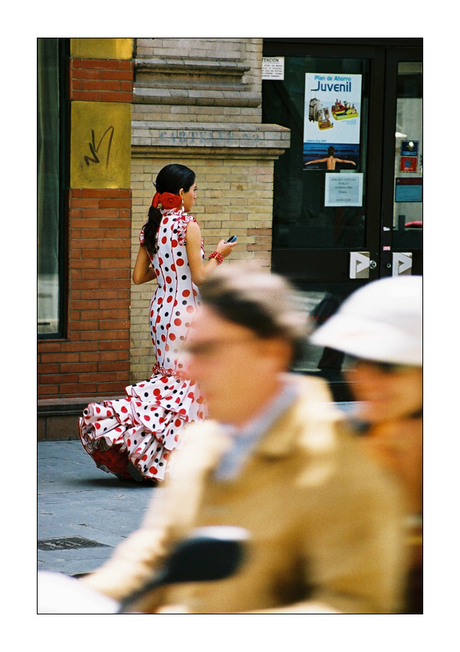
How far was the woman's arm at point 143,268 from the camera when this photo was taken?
6016mm

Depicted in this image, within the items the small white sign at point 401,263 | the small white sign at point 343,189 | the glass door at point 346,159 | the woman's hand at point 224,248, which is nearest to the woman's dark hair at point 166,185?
the woman's hand at point 224,248

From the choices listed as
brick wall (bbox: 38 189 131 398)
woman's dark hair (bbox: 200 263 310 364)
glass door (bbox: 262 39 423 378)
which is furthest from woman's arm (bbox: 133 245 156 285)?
woman's dark hair (bbox: 200 263 310 364)

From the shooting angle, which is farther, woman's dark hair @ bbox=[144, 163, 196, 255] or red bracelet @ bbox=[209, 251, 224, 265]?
woman's dark hair @ bbox=[144, 163, 196, 255]

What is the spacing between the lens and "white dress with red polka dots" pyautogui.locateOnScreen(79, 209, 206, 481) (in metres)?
5.78

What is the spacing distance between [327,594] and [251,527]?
11.5 inches

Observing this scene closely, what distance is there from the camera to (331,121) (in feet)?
25.8

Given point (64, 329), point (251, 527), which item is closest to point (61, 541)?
point (251, 527)

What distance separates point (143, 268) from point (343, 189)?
2511 mm

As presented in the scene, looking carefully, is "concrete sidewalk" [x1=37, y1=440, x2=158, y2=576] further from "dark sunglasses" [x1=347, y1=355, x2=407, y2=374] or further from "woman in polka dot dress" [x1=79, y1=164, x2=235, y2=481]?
"dark sunglasses" [x1=347, y1=355, x2=407, y2=374]

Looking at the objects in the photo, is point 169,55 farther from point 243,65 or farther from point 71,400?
point 71,400

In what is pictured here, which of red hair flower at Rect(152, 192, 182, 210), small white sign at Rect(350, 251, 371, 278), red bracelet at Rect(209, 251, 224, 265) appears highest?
red hair flower at Rect(152, 192, 182, 210)

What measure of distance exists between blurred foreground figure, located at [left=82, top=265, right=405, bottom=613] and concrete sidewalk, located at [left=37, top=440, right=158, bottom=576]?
96 cm

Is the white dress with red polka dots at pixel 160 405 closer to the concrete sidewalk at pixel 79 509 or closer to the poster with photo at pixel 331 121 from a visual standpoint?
the concrete sidewalk at pixel 79 509

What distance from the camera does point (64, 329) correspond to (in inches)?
280
